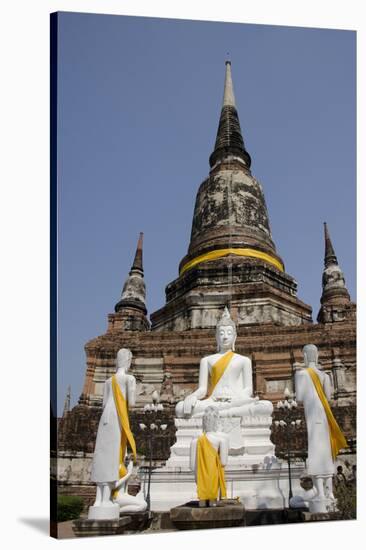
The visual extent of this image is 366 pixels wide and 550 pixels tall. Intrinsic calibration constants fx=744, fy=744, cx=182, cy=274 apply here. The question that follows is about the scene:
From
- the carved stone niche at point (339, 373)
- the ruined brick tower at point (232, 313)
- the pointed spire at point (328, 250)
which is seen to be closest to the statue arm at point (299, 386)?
the ruined brick tower at point (232, 313)

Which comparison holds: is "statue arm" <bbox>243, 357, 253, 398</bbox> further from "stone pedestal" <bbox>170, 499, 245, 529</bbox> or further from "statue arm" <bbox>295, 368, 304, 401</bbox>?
"stone pedestal" <bbox>170, 499, 245, 529</bbox>

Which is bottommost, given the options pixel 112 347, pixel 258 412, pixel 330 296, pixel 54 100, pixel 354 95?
pixel 258 412

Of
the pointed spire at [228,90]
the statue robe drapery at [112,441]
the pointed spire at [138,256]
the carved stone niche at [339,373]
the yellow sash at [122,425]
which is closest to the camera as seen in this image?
the statue robe drapery at [112,441]

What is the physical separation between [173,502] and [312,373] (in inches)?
86.6

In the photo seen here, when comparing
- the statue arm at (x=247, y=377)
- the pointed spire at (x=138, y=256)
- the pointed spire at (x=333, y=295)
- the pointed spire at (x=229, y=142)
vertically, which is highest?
the pointed spire at (x=229, y=142)

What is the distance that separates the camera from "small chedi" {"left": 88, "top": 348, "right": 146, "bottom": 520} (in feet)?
25.5

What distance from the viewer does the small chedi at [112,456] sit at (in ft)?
25.5

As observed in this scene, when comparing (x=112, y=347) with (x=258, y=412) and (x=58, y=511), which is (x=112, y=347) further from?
(x=58, y=511)

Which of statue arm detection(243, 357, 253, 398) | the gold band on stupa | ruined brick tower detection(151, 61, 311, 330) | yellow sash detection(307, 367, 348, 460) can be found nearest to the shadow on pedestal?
statue arm detection(243, 357, 253, 398)

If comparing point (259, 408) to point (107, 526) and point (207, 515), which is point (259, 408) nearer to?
point (207, 515)

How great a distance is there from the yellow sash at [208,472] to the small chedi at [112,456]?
0.72 metres

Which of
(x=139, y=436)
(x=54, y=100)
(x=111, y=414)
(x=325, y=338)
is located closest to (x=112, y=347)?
(x=139, y=436)

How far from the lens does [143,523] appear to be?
8039 millimetres

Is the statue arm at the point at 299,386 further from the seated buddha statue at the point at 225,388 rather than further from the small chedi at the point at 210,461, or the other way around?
the small chedi at the point at 210,461
